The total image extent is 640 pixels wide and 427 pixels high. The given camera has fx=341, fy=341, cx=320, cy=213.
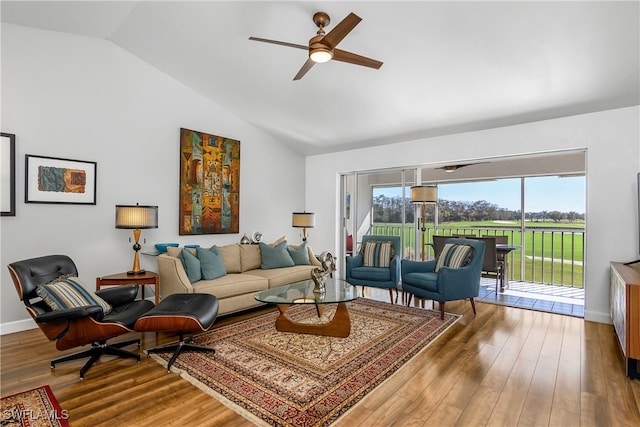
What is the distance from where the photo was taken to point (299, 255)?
519 centimetres

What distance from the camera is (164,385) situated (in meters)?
2.42

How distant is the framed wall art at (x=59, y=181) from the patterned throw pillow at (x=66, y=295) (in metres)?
1.45

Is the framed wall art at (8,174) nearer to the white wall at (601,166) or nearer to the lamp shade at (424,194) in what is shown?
the lamp shade at (424,194)

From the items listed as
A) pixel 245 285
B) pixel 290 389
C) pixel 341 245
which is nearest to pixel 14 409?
pixel 290 389

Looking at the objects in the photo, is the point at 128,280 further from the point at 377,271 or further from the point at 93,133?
the point at 377,271

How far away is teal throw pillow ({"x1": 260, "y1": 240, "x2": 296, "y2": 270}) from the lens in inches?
191

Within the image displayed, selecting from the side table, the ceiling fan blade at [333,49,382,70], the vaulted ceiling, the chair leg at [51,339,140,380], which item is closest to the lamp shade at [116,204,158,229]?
the side table

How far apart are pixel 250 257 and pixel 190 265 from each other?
1.09 m

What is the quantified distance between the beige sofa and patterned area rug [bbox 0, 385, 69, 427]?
1.49 meters

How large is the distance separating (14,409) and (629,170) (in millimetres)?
5768

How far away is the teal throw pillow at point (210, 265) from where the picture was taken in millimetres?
4012

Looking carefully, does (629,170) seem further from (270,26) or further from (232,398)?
(232,398)

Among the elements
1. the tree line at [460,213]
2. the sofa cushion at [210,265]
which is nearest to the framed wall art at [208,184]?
the sofa cushion at [210,265]

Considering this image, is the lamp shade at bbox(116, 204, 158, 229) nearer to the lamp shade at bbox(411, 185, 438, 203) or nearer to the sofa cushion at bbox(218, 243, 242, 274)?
the sofa cushion at bbox(218, 243, 242, 274)
